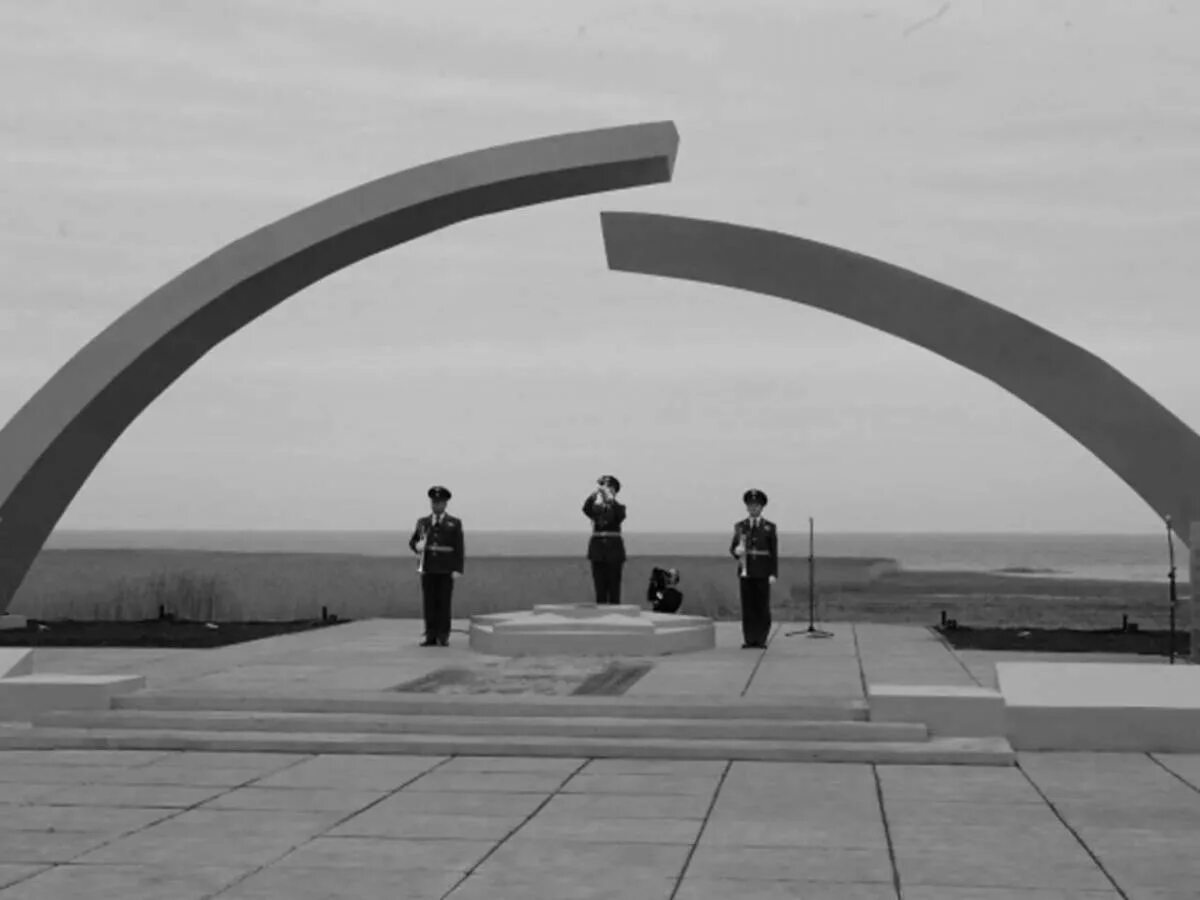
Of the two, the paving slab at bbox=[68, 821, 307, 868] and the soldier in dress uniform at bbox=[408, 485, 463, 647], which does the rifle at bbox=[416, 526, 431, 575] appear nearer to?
the soldier in dress uniform at bbox=[408, 485, 463, 647]

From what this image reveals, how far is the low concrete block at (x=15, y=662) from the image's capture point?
34.8 feet

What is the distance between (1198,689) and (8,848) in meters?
6.35

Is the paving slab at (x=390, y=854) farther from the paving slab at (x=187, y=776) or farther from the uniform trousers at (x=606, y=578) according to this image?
the uniform trousers at (x=606, y=578)

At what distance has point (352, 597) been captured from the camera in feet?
114

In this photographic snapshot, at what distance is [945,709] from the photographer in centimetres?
940

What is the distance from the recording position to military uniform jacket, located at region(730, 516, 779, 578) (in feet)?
47.5

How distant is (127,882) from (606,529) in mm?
10855

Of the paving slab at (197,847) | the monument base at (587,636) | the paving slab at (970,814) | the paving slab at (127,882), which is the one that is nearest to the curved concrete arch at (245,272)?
the monument base at (587,636)

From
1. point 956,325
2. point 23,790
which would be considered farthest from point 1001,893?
point 956,325

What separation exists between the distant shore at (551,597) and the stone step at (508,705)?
11.0m

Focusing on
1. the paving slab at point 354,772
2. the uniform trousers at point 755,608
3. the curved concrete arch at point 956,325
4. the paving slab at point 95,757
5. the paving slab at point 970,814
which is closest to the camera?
the paving slab at point 970,814

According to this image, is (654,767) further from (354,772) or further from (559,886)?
(559,886)

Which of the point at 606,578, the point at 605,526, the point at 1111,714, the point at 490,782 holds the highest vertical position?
the point at 605,526

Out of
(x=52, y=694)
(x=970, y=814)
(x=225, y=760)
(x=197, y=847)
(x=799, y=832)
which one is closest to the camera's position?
(x=197, y=847)
